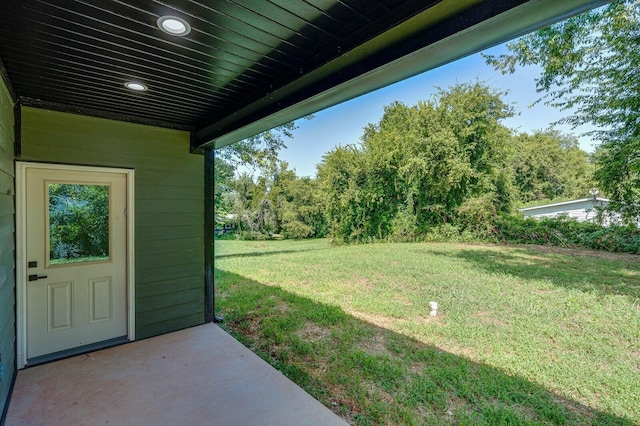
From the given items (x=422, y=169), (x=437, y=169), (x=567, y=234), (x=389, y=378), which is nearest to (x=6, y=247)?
(x=389, y=378)

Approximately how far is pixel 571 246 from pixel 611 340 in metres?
6.16

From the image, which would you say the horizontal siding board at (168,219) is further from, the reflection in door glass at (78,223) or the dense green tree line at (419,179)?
the dense green tree line at (419,179)

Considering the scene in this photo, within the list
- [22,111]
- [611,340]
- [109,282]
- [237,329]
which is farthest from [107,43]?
[611,340]

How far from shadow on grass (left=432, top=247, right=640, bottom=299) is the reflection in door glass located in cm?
700

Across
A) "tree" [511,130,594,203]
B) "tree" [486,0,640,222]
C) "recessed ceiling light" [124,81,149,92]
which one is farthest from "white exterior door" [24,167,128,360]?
"tree" [511,130,594,203]

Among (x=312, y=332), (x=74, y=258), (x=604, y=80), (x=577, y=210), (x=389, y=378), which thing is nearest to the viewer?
(x=389, y=378)

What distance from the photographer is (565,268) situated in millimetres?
5977

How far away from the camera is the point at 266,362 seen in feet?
9.37

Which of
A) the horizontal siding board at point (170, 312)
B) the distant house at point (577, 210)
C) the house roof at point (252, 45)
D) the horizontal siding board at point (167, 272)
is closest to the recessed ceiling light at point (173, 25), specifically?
the house roof at point (252, 45)

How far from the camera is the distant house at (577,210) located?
714 cm

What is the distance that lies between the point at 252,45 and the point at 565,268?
24.0ft

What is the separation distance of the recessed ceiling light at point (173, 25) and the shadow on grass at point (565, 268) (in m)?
6.42

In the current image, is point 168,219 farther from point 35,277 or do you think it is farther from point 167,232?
point 35,277

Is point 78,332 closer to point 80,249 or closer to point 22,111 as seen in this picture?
point 80,249
